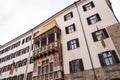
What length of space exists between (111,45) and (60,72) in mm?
8102

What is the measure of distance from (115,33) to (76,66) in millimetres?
7110

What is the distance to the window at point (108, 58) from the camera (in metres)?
13.7

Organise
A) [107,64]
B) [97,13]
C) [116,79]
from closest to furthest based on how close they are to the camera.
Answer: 1. [116,79]
2. [107,64]
3. [97,13]

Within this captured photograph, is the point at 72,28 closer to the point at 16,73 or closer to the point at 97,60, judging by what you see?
the point at 97,60

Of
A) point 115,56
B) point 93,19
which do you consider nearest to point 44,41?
point 93,19

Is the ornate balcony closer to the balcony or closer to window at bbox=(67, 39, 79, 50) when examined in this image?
the balcony

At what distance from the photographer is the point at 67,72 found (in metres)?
16.9

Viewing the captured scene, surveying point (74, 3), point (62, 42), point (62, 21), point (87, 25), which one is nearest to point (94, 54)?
point (87, 25)

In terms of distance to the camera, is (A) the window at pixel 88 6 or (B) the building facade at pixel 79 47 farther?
(A) the window at pixel 88 6

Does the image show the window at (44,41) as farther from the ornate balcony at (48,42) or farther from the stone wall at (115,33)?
the stone wall at (115,33)

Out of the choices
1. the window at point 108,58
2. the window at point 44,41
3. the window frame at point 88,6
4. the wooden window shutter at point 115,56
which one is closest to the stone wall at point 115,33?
the wooden window shutter at point 115,56

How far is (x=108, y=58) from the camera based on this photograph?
46.6 feet

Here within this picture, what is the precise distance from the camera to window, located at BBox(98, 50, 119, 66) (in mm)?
13653

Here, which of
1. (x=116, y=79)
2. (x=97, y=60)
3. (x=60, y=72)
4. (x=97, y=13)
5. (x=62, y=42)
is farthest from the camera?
(x=62, y=42)
